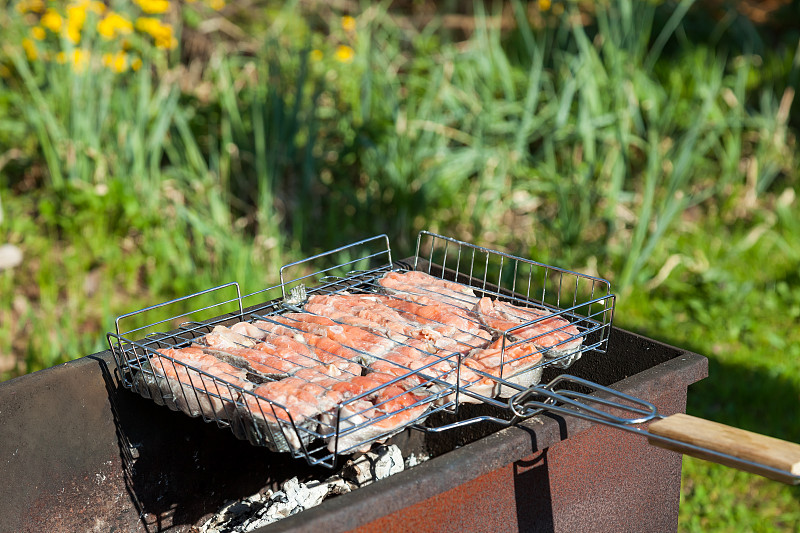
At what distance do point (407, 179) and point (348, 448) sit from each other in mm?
2645

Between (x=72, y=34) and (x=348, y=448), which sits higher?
(x=72, y=34)

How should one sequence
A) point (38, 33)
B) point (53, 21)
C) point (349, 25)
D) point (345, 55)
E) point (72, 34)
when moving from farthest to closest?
point (349, 25), point (345, 55), point (38, 33), point (53, 21), point (72, 34)

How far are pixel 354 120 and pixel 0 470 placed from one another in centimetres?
301

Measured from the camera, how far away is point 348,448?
160 cm

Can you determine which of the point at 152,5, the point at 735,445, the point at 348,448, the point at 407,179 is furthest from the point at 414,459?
the point at 152,5

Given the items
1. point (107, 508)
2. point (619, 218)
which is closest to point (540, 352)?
point (107, 508)

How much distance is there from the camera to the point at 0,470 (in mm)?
1849

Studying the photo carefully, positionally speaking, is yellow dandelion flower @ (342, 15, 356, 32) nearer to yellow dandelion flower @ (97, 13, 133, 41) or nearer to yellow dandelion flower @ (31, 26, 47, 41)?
yellow dandelion flower @ (97, 13, 133, 41)

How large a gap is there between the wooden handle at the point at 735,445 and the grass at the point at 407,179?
2053 millimetres

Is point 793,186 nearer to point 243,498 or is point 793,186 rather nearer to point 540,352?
point 540,352

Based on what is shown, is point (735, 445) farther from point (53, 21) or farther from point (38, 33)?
point (38, 33)

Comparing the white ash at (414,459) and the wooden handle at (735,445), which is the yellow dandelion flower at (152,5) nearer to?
the white ash at (414,459)

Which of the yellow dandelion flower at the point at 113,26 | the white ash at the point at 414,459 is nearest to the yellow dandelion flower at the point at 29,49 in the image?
the yellow dandelion flower at the point at 113,26

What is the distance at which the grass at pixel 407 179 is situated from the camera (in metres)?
3.80
